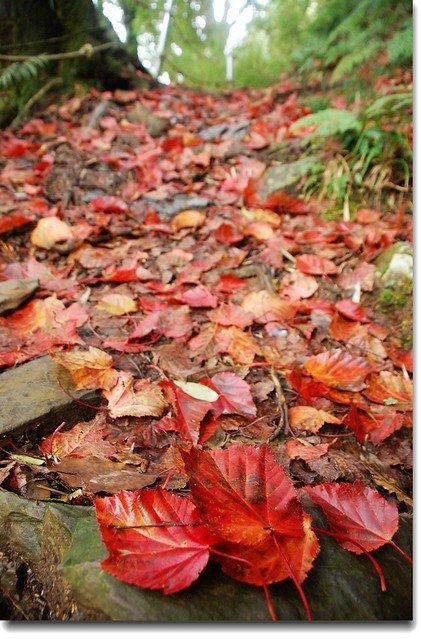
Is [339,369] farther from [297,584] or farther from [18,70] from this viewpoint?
[18,70]

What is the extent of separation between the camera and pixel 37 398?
4.16ft

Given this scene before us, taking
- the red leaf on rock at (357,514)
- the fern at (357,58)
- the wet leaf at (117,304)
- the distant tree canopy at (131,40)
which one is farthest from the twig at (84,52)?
the red leaf on rock at (357,514)

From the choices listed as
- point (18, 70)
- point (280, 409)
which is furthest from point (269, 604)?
point (18, 70)

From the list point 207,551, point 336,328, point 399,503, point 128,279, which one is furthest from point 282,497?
point 128,279

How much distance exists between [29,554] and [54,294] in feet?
4.14

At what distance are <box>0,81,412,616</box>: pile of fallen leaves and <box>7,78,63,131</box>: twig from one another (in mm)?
815

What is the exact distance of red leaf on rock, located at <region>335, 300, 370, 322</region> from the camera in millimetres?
1928

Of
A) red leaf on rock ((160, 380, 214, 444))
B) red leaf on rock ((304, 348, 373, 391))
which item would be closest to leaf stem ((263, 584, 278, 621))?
red leaf on rock ((160, 380, 214, 444))

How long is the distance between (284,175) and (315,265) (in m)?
1.08

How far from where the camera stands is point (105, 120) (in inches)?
166

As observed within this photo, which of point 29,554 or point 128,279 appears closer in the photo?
point 29,554

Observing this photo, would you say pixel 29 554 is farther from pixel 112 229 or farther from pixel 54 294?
pixel 112 229

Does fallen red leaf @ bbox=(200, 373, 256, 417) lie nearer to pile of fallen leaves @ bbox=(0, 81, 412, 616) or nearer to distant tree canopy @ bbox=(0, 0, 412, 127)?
pile of fallen leaves @ bbox=(0, 81, 412, 616)

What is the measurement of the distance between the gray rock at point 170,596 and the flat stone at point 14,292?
3.29 feet
